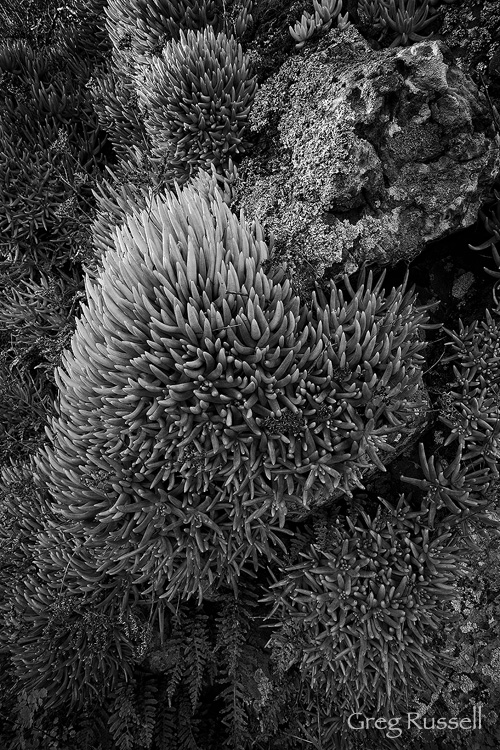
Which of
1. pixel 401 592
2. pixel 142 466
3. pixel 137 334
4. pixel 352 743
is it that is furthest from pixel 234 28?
pixel 352 743

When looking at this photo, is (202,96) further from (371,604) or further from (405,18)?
(371,604)

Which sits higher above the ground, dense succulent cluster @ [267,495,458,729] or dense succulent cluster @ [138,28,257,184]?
dense succulent cluster @ [138,28,257,184]

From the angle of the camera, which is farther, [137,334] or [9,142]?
[9,142]

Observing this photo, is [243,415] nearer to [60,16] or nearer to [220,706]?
[220,706]

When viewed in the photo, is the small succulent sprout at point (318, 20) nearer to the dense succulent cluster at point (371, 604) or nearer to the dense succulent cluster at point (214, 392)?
the dense succulent cluster at point (214, 392)

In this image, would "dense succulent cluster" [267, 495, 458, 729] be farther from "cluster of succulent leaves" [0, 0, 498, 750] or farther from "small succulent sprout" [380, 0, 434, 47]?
"small succulent sprout" [380, 0, 434, 47]

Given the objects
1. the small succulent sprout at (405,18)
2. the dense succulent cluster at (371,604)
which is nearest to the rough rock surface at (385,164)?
the small succulent sprout at (405,18)

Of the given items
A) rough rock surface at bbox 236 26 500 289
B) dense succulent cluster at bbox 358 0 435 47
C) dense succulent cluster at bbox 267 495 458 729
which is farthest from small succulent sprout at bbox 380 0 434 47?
dense succulent cluster at bbox 267 495 458 729
